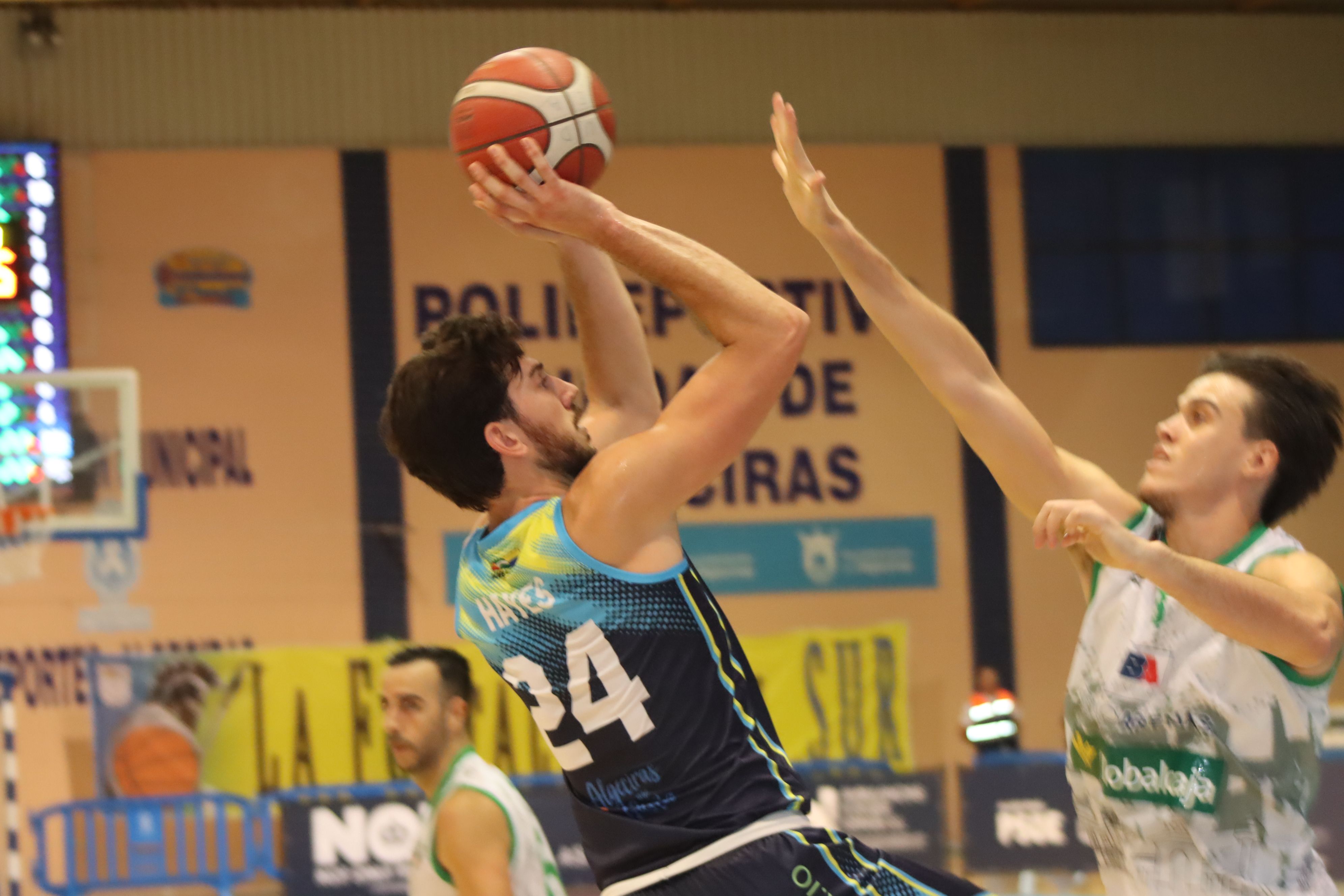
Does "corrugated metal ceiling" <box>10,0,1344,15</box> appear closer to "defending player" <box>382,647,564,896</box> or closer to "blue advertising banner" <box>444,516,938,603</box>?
"blue advertising banner" <box>444,516,938,603</box>

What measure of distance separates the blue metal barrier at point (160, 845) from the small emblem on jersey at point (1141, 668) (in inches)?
258

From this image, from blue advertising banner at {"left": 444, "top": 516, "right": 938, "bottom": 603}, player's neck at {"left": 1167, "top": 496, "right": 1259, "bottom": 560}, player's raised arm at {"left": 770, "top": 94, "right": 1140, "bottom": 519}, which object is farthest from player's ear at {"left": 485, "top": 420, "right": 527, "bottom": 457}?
blue advertising banner at {"left": 444, "top": 516, "right": 938, "bottom": 603}

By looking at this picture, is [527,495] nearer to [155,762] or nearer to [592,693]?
[592,693]

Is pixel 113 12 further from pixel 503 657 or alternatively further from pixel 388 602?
pixel 503 657

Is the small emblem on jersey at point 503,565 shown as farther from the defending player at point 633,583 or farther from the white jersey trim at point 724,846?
the white jersey trim at point 724,846

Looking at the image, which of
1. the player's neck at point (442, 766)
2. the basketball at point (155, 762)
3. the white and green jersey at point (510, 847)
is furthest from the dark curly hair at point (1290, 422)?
the basketball at point (155, 762)

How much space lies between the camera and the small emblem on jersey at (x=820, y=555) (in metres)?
11.0

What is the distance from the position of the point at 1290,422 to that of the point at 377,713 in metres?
7.34

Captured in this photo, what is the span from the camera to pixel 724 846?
2.46 metres

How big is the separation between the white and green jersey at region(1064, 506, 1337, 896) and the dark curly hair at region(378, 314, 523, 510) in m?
1.53

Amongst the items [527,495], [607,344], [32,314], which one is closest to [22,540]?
[32,314]

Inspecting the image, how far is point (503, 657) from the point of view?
2.67m

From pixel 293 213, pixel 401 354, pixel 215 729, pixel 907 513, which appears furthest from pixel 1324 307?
pixel 215 729

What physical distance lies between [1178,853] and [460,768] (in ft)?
7.46
